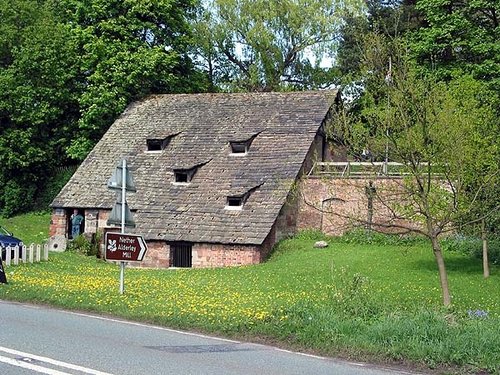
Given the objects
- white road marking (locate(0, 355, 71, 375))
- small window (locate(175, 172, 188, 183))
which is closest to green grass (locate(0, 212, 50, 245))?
small window (locate(175, 172, 188, 183))

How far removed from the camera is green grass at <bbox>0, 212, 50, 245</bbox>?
42.4 meters

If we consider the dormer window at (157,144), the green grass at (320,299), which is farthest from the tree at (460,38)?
the dormer window at (157,144)

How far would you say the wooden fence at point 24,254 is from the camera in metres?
27.2

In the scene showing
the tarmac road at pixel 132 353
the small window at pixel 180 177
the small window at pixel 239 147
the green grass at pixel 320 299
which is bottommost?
the tarmac road at pixel 132 353

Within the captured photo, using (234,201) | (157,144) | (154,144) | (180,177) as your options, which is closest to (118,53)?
(154,144)

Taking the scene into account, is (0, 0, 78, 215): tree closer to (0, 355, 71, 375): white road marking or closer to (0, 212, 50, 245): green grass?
(0, 212, 50, 245): green grass

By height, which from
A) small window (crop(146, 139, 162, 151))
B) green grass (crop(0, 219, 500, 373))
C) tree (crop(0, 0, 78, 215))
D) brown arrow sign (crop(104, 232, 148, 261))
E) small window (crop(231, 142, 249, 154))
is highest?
tree (crop(0, 0, 78, 215))

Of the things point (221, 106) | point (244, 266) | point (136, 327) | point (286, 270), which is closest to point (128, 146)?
point (221, 106)

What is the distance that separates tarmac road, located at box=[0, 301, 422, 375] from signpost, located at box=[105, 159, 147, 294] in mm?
3863

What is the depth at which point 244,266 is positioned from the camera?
31.5 meters

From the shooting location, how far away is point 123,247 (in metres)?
19.2

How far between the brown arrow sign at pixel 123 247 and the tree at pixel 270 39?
35.8m

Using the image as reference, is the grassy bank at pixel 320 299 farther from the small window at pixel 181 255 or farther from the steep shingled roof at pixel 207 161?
the small window at pixel 181 255

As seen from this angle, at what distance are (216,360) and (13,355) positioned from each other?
303 cm
